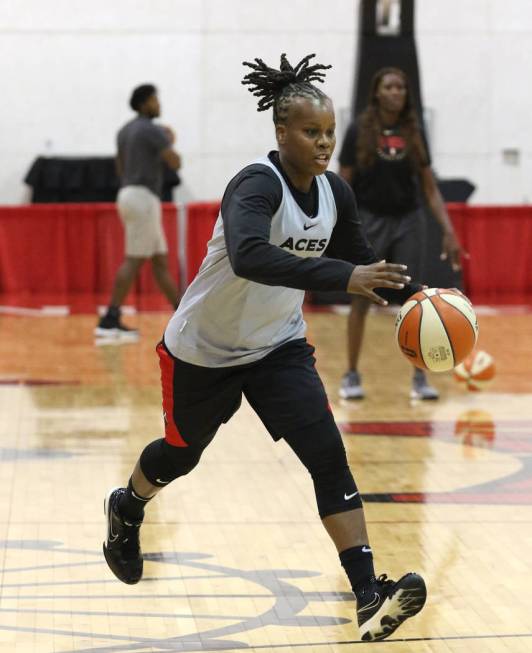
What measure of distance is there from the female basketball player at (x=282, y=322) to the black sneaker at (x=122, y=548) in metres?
0.26

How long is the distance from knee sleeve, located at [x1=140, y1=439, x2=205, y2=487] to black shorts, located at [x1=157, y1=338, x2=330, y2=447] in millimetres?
40

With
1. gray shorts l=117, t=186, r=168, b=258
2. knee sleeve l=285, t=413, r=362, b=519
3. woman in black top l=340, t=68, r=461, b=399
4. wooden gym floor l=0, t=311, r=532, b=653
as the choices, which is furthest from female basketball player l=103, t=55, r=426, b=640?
gray shorts l=117, t=186, r=168, b=258

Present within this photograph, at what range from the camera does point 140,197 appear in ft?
36.5

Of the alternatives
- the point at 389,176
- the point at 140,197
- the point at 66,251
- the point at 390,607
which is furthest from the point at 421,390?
the point at 66,251

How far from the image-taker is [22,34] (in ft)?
54.8

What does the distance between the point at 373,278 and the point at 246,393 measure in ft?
2.44

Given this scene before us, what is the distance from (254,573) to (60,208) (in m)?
9.93

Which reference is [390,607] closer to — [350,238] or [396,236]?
[350,238]

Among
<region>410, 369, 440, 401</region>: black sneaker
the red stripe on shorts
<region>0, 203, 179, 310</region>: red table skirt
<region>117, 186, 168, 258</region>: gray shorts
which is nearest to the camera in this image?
the red stripe on shorts

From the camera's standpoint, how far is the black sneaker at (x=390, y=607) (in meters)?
3.78

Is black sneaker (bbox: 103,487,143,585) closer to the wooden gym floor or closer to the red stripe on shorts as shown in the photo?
the wooden gym floor

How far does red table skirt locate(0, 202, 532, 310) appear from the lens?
1397 centimetres

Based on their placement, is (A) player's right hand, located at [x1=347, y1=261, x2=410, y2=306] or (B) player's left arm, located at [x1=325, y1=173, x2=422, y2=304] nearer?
(A) player's right hand, located at [x1=347, y1=261, x2=410, y2=306]

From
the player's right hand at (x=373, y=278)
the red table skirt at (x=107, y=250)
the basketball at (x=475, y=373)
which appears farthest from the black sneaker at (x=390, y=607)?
the red table skirt at (x=107, y=250)
